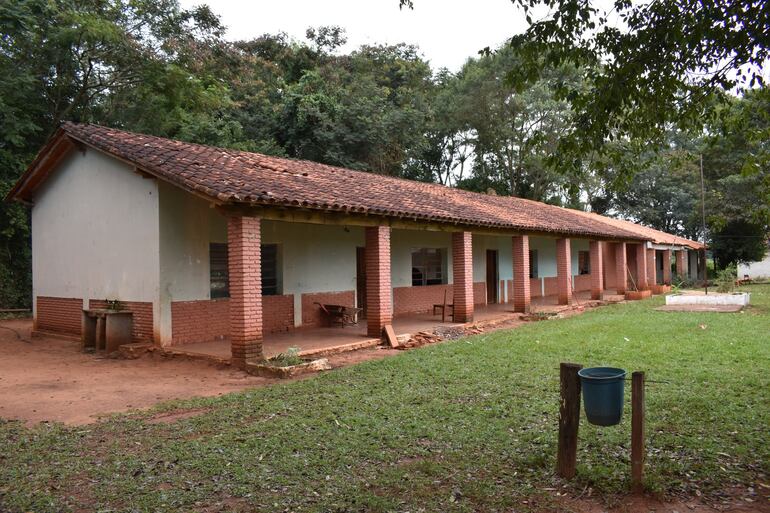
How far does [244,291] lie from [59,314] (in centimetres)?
664

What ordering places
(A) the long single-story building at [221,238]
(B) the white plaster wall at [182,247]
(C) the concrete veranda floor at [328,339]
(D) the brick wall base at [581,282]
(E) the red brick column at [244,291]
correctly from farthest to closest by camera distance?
(D) the brick wall base at [581,282]
(B) the white plaster wall at [182,247]
(C) the concrete veranda floor at [328,339]
(A) the long single-story building at [221,238]
(E) the red brick column at [244,291]

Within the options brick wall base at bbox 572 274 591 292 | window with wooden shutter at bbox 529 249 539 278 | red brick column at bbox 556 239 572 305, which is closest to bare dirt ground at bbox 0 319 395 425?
red brick column at bbox 556 239 572 305

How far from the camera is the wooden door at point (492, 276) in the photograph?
66.6ft

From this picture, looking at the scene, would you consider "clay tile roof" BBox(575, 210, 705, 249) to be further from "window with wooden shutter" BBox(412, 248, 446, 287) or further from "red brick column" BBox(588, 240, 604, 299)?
"window with wooden shutter" BBox(412, 248, 446, 287)

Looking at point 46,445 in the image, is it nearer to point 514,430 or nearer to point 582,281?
point 514,430

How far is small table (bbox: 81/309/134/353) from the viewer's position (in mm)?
10750

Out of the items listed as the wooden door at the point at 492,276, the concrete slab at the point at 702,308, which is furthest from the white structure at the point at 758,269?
the wooden door at the point at 492,276

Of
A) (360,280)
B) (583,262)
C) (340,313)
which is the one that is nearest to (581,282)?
(583,262)

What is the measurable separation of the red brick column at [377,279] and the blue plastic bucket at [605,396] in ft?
25.3

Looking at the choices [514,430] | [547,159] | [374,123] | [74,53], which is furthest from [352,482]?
[374,123]

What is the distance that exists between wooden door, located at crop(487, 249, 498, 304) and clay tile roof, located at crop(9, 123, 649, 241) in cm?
322

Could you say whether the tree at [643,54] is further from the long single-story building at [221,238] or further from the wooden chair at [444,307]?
the wooden chair at [444,307]

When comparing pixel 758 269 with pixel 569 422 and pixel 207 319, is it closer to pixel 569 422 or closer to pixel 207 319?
pixel 207 319

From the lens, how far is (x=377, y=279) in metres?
11.9
